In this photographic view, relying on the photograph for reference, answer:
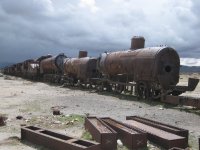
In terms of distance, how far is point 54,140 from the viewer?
8.37 metres

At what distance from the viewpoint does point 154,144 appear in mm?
8922

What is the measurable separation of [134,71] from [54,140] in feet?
46.3

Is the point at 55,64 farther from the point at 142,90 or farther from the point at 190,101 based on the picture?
the point at 190,101

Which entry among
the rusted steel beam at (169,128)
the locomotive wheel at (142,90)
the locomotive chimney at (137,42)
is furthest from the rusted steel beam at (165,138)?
the locomotive chimney at (137,42)

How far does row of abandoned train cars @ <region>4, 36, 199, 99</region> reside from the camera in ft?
65.9

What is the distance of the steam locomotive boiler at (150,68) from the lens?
20094mm

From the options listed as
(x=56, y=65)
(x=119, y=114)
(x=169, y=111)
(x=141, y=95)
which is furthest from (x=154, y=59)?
(x=56, y=65)

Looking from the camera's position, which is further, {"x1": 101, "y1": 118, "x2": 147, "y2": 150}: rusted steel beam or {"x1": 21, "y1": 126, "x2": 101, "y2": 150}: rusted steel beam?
{"x1": 101, "y1": 118, "x2": 147, "y2": 150}: rusted steel beam

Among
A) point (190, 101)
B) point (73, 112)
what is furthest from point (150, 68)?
point (73, 112)

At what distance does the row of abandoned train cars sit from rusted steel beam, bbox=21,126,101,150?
9.89 metres

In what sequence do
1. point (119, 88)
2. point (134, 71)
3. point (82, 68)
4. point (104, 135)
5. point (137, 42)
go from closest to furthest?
point (104, 135), point (134, 71), point (137, 42), point (119, 88), point (82, 68)

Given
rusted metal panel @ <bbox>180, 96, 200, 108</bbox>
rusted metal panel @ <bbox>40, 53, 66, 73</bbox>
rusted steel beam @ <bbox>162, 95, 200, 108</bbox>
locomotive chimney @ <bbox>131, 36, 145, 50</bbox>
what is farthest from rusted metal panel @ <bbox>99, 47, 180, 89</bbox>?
rusted metal panel @ <bbox>40, 53, 66, 73</bbox>

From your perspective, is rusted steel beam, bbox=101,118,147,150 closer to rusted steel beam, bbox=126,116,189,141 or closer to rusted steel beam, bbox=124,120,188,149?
rusted steel beam, bbox=124,120,188,149

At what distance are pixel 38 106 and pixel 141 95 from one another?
261 inches
